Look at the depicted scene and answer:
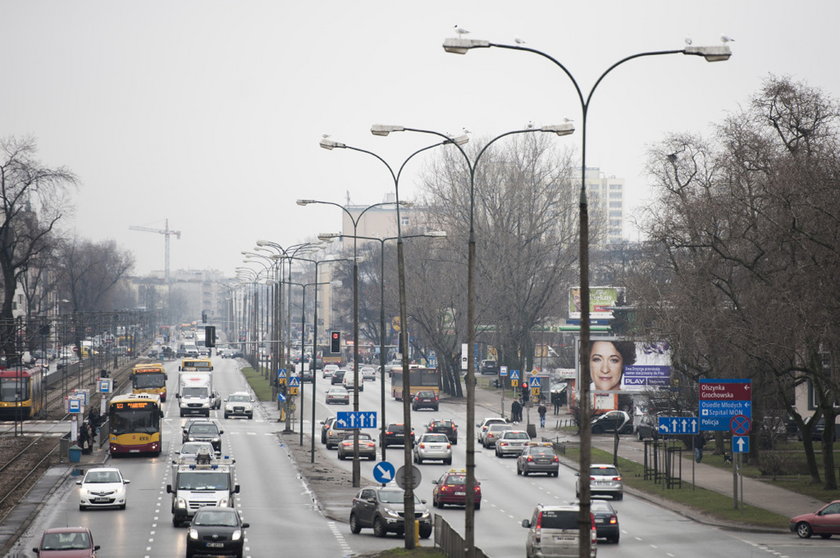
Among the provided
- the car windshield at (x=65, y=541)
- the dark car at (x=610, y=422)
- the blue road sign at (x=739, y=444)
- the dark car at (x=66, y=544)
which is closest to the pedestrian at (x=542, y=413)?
the dark car at (x=610, y=422)

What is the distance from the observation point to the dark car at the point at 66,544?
28734 millimetres

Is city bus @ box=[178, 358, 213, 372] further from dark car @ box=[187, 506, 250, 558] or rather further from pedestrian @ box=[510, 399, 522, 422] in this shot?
dark car @ box=[187, 506, 250, 558]

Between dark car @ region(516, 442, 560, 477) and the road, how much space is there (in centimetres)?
51

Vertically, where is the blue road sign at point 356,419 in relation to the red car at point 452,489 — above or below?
above

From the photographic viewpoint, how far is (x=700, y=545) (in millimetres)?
35844

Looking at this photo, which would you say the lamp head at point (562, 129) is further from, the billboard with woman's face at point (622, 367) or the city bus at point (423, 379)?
the city bus at point (423, 379)

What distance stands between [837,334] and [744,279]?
12.4 m

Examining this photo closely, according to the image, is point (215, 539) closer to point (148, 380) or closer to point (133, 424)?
point (133, 424)

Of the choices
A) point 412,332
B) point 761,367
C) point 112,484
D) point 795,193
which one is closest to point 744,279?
point 761,367

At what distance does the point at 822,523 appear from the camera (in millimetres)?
37531

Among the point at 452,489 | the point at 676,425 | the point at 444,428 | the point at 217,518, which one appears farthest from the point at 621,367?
the point at 217,518

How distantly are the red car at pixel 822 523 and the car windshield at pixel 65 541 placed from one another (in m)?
19.7

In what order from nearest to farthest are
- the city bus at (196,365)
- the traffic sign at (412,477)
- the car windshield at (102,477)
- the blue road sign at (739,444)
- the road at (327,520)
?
1. the traffic sign at (412,477)
2. the road at (327,520)
3. the blue road sign at (739,444)
4. the car windshield at (102,477)
5. the city bus at (196,365)

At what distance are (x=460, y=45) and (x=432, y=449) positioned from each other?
1562 inches
